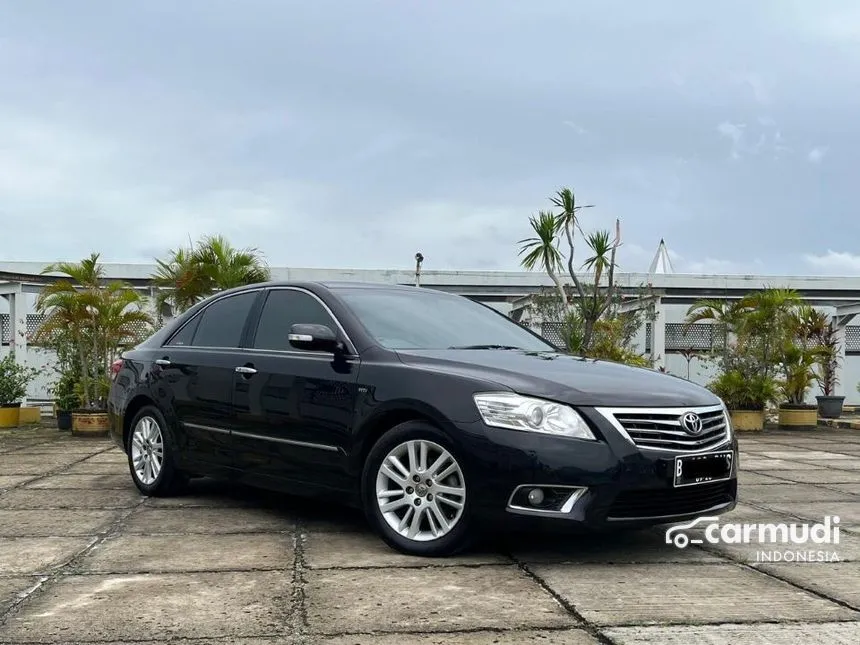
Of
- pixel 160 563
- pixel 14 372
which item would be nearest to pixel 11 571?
pixel 160 563

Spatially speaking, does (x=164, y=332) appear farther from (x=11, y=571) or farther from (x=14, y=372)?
(x=14, y=372)

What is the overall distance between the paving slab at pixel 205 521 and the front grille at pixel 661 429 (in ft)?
7.00

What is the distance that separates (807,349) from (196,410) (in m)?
12.6

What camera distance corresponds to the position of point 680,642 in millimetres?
3203

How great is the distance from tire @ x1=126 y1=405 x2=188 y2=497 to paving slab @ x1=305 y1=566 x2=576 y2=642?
2533 millimetres

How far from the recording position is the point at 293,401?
5270 mm

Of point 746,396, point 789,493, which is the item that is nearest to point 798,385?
point 746,396

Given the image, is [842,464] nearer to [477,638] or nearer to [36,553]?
[477,638]

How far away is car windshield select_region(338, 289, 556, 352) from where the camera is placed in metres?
5.27

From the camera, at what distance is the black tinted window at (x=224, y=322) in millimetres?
6109

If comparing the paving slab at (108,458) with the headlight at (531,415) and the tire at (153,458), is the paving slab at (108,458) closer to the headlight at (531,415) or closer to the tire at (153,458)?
the tire at (153,458)

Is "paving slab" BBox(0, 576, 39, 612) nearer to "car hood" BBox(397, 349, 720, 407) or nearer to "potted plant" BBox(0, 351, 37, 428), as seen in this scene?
"car hood" BBox(397, 349, 720, 407)

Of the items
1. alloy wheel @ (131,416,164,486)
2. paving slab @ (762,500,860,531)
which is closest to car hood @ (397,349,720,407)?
paving slab @ (762,500,860,531)

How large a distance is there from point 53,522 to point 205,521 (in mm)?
944
